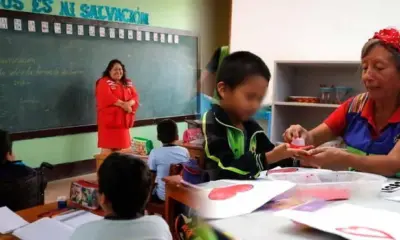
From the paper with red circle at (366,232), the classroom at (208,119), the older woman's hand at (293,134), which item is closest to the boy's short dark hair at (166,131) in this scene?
the classroom at (208,119)

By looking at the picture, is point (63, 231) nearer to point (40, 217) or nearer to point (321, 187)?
point (40, 217)

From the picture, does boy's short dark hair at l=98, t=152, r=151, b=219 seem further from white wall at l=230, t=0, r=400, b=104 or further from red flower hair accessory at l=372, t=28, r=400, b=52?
red flower hair accessory at l=372, t=28, r=400, b=52

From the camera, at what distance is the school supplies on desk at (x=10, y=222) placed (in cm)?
75

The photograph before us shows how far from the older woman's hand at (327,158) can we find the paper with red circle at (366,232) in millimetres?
135

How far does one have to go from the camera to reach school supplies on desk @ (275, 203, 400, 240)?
28 centimetres

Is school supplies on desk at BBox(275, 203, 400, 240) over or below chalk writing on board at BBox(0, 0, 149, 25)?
below

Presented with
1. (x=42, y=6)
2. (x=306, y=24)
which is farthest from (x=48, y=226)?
(x=42, y=6)

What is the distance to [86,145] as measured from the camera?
112 centimetres

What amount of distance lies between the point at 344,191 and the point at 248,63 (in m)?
0.16

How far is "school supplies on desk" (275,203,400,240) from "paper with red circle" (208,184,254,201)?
5cm

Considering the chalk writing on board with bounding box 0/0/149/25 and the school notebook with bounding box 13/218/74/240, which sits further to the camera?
the chalk writing on board with bounding box 0/0/149/25

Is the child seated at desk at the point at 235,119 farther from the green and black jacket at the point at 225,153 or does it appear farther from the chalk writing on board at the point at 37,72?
the chalk writing on board at the point at 37,72

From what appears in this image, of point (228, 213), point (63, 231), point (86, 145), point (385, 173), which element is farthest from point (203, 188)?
point (86, 145)

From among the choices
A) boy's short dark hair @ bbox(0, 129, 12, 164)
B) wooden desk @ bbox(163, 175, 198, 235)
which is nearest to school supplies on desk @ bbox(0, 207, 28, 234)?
boy's short dark hair @ bbox(0, 129, 12, 164)
